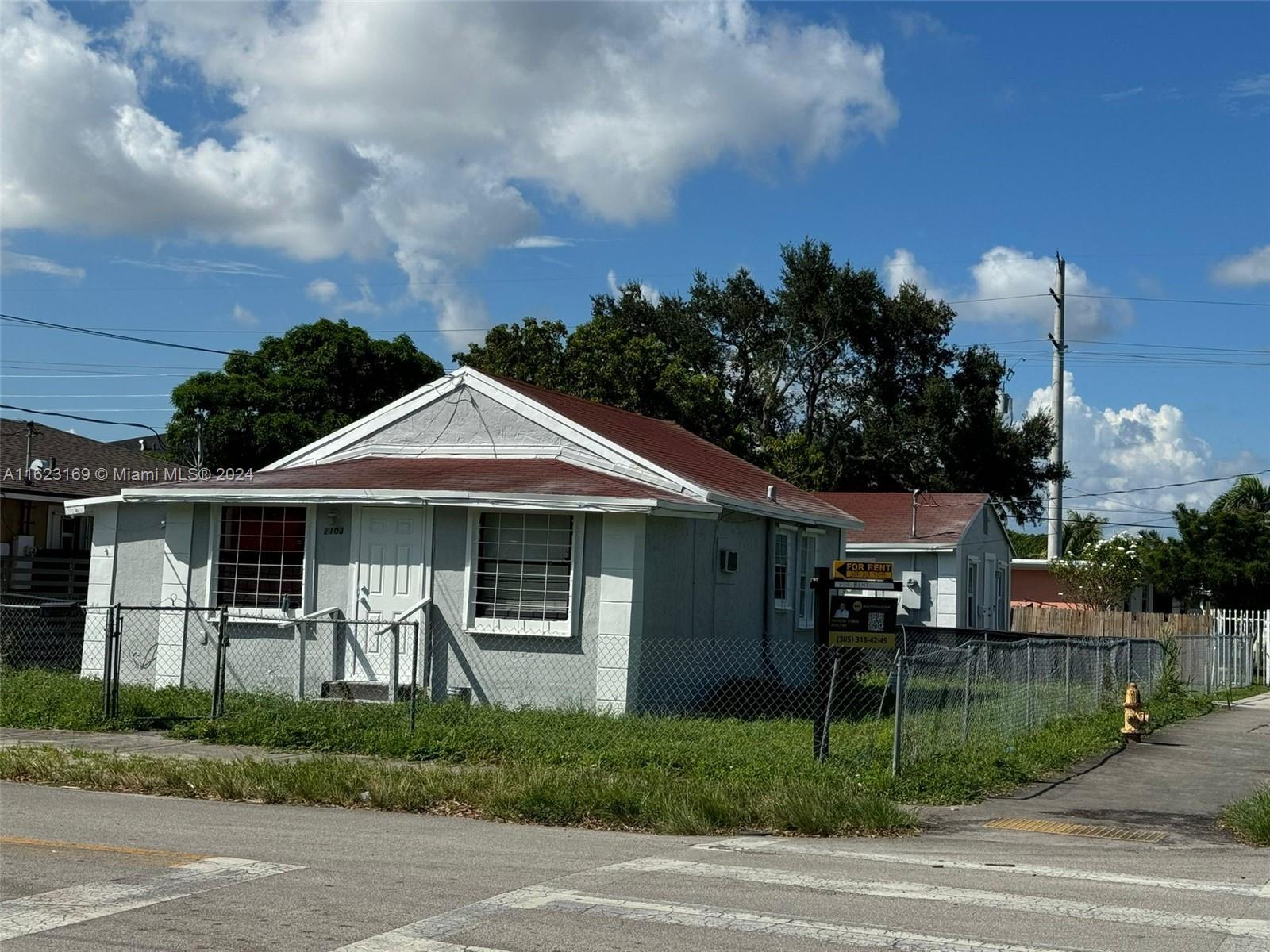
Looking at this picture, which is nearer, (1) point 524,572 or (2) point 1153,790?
(2) point 1153,790

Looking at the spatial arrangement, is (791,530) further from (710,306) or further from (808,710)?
(710,306)

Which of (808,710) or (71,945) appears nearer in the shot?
(71,945)

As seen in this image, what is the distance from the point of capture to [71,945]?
6.30 m

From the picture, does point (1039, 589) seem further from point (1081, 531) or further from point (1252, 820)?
point (1252, 820)

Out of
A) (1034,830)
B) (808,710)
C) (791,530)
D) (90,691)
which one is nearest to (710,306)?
(791,530)

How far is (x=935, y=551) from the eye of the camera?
31.5 m

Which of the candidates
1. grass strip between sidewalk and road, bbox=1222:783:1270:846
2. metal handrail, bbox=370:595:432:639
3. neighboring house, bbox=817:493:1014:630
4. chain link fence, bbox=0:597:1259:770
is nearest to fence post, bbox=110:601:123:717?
chain link fence, bbox=0:597:1259:770

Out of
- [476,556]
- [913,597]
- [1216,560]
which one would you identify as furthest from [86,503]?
[1216,560]

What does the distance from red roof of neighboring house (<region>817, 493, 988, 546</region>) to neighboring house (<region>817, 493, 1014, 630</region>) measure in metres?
0.02

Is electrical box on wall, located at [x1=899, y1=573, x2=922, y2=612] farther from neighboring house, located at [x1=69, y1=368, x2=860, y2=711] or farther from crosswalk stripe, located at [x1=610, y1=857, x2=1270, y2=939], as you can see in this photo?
crosswalk stripe, located at [x1=610, y1=857, x2=1270, y2=939]

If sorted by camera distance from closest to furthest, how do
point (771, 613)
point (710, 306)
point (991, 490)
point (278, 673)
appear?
point (278, 673), point (771, 613), point (991, 490), point (710, 306)

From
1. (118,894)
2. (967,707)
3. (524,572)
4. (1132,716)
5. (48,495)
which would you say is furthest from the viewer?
(48,495)

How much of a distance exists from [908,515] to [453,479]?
17.9 meters

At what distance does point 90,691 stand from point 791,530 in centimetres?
1048
